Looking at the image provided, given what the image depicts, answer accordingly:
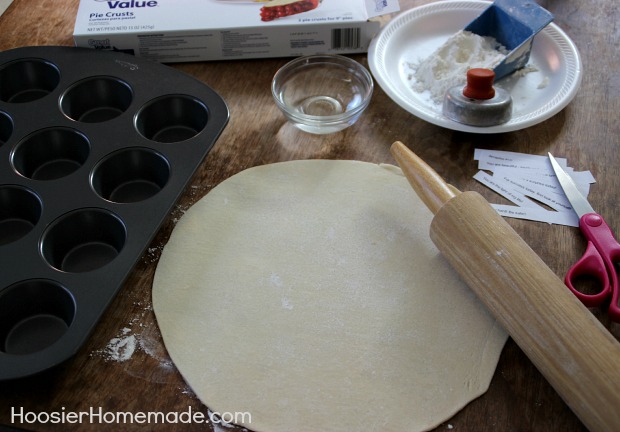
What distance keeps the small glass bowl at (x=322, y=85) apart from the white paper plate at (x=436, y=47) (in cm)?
4

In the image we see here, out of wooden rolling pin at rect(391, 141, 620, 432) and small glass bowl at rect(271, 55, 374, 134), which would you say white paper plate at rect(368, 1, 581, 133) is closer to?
small glass bowl at rect(271, 55, 374, 134)

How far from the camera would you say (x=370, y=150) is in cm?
114

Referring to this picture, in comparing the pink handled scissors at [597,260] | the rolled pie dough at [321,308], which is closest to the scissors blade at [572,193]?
the pink handled scissors at [597,260]

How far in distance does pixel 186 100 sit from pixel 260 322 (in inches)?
18.4

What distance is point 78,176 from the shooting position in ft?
3.25

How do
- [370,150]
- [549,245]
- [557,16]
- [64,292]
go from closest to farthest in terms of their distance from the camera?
[64,292]
[549,245]
[370,150]
[557,16]

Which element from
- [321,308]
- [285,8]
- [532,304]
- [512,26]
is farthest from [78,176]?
[512,26]

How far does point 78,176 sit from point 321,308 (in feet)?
1.43

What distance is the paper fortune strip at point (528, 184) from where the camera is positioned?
1.02m

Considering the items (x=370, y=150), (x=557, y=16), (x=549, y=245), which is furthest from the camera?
(x=557, y=16)

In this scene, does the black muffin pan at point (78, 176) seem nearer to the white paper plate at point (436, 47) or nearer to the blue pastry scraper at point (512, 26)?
the white paper plate at point (436, 47)

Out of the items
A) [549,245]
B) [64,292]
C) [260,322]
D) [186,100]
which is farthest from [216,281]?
[549,245]

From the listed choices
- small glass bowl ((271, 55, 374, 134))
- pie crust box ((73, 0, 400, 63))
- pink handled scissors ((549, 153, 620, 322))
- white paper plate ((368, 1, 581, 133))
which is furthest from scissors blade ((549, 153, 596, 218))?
pie crust box ((73, 0, 400, 63))

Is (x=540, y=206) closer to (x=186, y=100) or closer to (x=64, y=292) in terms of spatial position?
(x=186, y=100)
